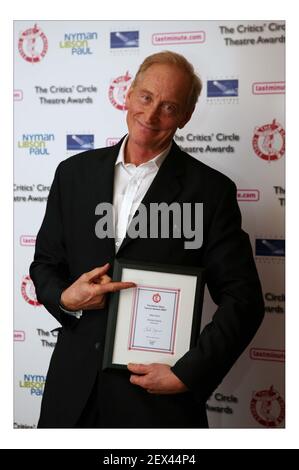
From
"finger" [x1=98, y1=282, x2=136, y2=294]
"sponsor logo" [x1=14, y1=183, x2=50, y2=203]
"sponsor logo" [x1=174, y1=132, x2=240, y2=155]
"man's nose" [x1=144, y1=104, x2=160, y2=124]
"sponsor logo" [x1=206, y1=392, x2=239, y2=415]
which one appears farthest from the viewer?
"sponsor logo" [x1=14, y1=183, x2=50, y2=203]

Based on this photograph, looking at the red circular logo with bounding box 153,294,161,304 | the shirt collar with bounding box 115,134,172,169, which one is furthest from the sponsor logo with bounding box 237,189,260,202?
the red circular logo with bounding box 153,294,161,304

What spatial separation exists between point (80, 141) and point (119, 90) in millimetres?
305

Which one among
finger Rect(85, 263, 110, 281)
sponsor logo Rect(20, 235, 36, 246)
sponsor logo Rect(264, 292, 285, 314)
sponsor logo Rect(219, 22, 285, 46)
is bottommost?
sponsor logo Rect(264, 292, 285, 314)

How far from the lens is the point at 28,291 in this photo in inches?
89.1

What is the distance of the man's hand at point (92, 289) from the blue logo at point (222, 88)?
40.3 inches

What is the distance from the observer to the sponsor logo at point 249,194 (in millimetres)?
1984

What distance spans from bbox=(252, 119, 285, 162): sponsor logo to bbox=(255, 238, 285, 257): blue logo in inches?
14.3

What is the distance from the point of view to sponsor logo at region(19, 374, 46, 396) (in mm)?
2261

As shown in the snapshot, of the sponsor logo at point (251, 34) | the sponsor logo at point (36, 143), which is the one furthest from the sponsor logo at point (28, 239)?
the sponsor logo at point (251, 34)

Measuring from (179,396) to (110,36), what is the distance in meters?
1.60

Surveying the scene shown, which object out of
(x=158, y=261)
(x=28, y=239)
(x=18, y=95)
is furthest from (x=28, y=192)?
(x=158, y=261)

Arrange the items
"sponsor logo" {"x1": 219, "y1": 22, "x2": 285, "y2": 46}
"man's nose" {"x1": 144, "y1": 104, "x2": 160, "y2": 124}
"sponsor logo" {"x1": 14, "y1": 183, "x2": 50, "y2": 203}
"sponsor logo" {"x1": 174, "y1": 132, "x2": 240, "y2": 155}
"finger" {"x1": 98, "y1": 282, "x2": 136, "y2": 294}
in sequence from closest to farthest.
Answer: "finger" {"x1": 98, "y1": 282, "x2": 136, "y2": 294} → "man's nose" {"x1": 144, "y1": 104, "x2": 160, "y2": 124} → "sponsor logo" {"x1": 219, "y1": 22, "x2": 285, "y2": 46} → "sponsor logo" {"x1": 174, "y1": 132, "x2": 240, "y2": 155} → "sponsor logo" {"x1": 14, "y1": 183, "x2": 50, "y2": 203}

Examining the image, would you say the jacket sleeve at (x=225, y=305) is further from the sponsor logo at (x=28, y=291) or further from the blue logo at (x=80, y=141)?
the sponsor logo at (x=28, y=291)

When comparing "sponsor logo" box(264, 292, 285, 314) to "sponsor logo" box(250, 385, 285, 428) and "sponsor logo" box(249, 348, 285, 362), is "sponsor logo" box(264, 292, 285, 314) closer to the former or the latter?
"sponsor logo" box(249, 348, 285, 362)
